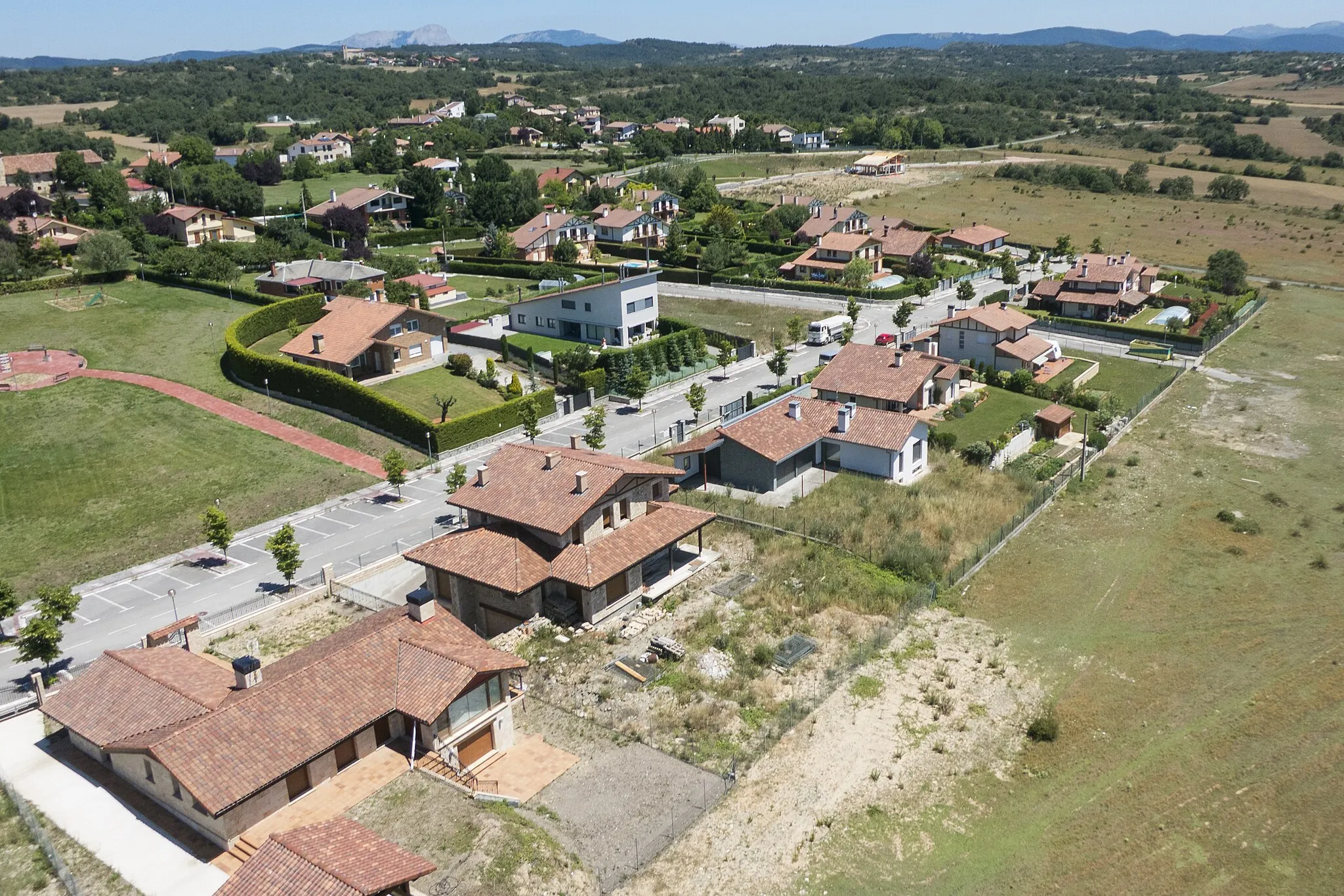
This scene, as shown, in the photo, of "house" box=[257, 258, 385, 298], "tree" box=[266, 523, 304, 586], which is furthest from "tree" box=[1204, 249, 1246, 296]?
"tree" box=[266, 523, 304, 586]

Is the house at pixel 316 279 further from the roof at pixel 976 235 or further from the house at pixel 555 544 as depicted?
the roof at pixel 976 235

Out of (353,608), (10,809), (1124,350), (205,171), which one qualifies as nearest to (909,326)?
(1124,350)

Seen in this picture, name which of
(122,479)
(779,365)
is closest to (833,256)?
(779,365)

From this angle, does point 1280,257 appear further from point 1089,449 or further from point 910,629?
point 910,629

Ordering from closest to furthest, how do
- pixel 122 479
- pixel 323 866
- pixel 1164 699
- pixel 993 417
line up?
1. pixel 323 866
2. pixel 1164 699
3. pixel 122 479
4. pixel 993 417

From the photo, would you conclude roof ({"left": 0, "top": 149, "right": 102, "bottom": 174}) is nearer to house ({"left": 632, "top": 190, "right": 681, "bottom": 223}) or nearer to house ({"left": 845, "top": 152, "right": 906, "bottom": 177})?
house ({"left": 632, "top": 190, "right": 681, "bottom": 223})

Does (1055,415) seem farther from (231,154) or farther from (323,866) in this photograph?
(231,154)

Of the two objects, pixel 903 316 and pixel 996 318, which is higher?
pixel 996 318
